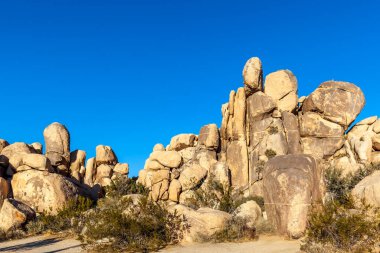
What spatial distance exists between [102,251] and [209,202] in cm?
1122

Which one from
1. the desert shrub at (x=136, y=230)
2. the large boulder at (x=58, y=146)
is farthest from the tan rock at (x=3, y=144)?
the desert shrub at (x=136, y=230)

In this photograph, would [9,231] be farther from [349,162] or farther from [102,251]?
[349,162]

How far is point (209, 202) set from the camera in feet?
81.5

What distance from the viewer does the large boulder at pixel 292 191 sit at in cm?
1541

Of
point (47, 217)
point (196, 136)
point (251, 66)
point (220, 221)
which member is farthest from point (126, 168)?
point (220, 221)

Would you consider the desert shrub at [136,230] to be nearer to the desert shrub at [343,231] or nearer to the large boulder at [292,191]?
the large boulder at [292,191]

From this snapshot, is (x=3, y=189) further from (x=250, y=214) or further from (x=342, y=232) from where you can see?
(x=342, y=232)

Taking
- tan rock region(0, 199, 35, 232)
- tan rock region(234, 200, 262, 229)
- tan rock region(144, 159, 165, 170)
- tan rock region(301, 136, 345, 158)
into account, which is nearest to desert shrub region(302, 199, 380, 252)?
tan rock region(234, 200, 262, 229)

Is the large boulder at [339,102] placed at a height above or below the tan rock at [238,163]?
above

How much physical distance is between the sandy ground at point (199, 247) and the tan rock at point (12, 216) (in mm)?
1992

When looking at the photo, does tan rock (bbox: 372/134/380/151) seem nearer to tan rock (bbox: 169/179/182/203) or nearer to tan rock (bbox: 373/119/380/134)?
tan rock (bbox: 373/119/380/134)

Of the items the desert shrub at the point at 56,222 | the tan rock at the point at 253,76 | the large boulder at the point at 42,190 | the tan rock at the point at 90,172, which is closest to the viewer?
A: the desert shrub at the point at 56,222

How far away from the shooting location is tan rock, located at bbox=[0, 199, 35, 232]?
20433 mm

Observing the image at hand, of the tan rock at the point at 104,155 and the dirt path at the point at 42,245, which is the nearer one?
the dirt path at the point at 42,245
